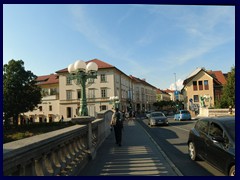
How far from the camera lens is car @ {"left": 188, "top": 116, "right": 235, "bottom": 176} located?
5.47 m

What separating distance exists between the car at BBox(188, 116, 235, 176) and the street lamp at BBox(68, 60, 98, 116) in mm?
3653

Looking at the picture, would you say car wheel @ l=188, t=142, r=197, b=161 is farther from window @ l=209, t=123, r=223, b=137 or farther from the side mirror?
the side mirror

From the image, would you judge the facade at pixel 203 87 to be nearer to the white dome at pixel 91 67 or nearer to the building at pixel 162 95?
the white dome at pixel 91 67

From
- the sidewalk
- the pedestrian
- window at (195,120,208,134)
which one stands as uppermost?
window at (195,120,208,134)

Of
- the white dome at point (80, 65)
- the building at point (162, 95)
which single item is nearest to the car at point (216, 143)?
the white dome at point (80, 65)

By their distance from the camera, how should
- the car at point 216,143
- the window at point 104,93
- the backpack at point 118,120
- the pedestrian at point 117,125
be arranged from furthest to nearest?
the window at point 104,93, the backpack at point 118,120, the pedestrian at point 117,125, the car at point 216,143

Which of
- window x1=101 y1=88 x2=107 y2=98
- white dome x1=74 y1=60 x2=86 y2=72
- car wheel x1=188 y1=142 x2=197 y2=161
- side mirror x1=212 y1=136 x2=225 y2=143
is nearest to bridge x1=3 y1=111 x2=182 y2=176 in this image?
car wheel x1=188 y1=142 x2=197 y2=161

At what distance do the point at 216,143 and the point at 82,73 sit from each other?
5.46 metres

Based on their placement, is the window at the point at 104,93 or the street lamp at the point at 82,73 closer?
the street lamp at the point at 82,73

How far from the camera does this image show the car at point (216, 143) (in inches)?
216

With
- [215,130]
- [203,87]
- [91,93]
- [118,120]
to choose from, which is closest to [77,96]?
[91,93]

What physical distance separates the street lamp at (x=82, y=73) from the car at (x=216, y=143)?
3.65 metres

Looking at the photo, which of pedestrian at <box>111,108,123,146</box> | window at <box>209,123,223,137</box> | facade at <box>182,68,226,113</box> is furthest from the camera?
facade at <box>182,68,226,113</box>
